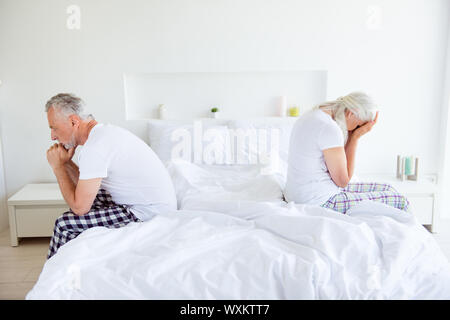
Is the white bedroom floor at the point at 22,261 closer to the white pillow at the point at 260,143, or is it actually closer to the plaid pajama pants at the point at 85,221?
the plaid pajama pants at the point at 85,221

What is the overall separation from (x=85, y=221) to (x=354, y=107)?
1.50 m

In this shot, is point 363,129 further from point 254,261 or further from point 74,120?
point 74,120

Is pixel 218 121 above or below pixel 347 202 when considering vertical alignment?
above

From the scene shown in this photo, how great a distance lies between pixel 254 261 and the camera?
4.56 feet

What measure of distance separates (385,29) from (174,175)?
2.39 m

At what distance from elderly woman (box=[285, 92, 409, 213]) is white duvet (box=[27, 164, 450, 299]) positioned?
25 cm

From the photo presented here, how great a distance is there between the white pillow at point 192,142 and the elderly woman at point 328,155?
1100 millimetres

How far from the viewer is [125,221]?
1879 mm

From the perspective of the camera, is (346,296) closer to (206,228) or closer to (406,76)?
(206,228)

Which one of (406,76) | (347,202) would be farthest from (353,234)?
(406,76)

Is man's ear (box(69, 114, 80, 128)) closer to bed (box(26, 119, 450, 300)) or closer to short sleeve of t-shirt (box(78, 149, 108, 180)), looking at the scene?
short sleeve of t-shirt (box(78, 149, 108, 180))

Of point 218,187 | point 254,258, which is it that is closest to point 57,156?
point 218,187
